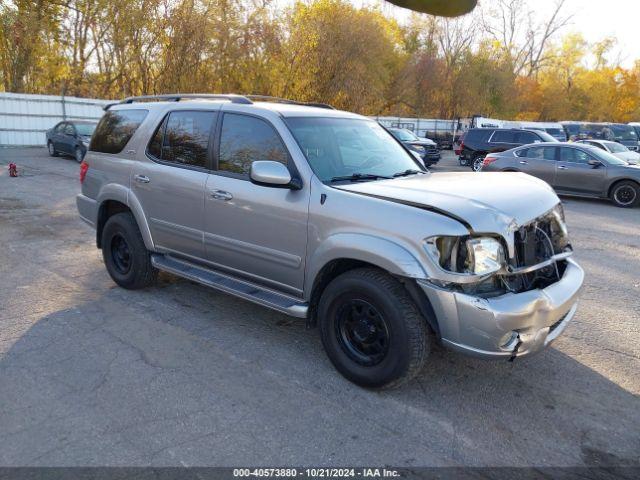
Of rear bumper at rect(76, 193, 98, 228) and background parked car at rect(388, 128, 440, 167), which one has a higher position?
A: background parked car at rect(388, 128, 440, 167)

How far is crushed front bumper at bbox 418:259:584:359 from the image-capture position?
10.1ft

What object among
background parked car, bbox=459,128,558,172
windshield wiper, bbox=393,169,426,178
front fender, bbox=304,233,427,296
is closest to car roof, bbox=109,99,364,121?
windshield wiper, bbox=393,169,426,178

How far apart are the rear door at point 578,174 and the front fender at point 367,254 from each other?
11741 millimetres

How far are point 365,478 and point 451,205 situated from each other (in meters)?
1.66

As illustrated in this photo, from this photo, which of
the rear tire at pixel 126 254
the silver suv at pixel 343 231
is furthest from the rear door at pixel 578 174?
the rear tire at pixel 126 254

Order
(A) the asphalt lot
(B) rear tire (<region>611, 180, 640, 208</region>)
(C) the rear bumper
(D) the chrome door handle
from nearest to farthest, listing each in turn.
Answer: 1. (A) the asphalt lot
2. (D) the chrome door handle
3. (C) the rear bumper
4. (B) rear tire (<region>611, 180, 640, 208</region>)

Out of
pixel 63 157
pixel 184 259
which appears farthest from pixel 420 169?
pixel 63 157

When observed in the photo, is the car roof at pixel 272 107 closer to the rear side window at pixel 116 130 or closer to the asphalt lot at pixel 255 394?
the rear side window at pixel 116 130

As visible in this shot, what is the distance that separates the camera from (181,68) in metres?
26.1

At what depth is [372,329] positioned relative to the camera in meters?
3.52

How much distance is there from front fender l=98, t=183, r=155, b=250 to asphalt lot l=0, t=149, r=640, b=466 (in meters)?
0.64

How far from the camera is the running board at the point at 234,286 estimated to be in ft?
12.6

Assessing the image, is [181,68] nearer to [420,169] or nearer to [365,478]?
[420,169]

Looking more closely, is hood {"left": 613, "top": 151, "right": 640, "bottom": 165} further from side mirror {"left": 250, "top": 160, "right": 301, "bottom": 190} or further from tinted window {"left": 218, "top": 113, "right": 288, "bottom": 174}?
side mirror {"left": 250, "top": 160, "right": 301, "bottom": 190}
